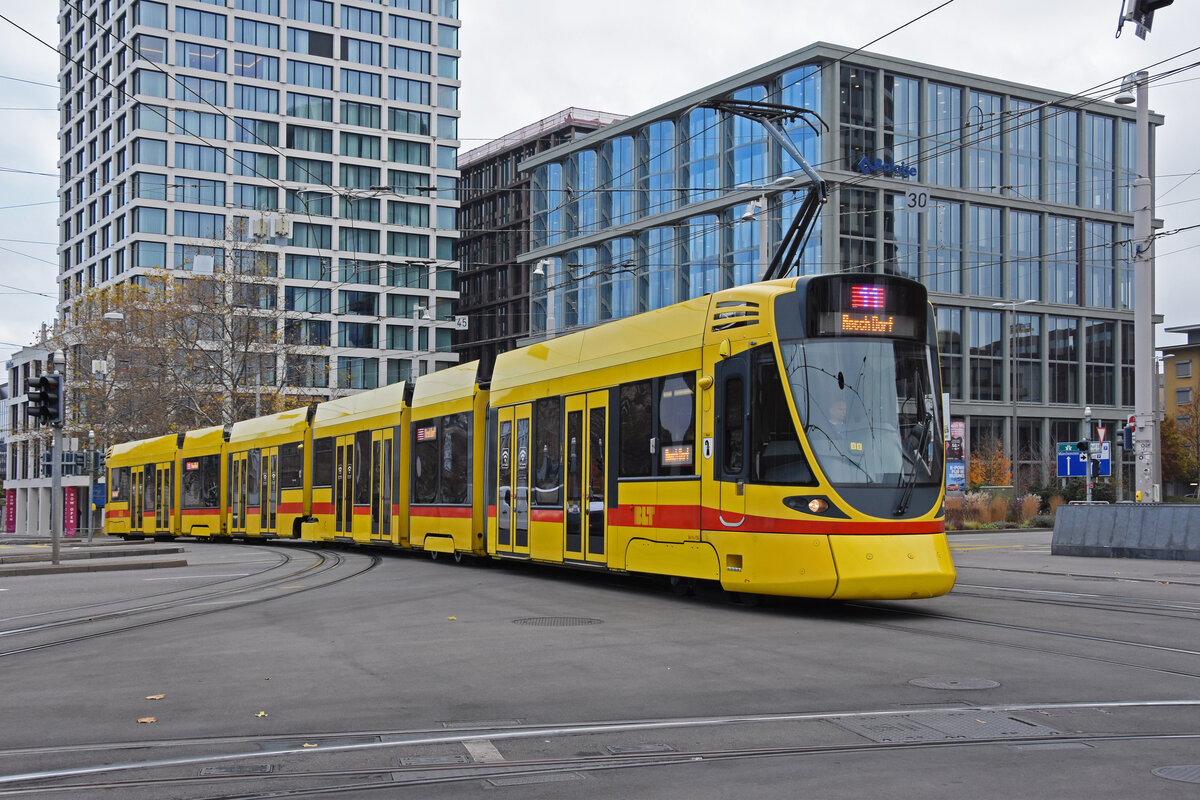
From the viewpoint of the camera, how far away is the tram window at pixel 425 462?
22344mm

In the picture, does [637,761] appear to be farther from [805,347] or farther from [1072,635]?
[805,347]

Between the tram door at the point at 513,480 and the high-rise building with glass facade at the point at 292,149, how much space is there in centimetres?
6399

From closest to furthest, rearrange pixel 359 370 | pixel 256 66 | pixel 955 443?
pixel 955 443 < pixel 256 66 < pixel 359 370

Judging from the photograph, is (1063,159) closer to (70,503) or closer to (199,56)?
(199,56)

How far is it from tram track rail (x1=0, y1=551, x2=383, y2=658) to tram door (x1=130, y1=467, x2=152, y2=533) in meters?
23.1

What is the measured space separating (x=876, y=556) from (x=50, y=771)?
26.4 feet

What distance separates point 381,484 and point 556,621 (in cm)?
1357

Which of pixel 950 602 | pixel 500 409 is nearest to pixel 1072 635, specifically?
pixel 950 602

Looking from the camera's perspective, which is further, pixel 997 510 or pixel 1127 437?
pixel 997 510

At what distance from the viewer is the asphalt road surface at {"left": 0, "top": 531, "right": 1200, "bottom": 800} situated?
5.89 metres

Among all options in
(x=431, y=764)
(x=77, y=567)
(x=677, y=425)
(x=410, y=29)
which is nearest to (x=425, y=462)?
(x=77, y=567)

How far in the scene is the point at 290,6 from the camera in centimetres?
9069

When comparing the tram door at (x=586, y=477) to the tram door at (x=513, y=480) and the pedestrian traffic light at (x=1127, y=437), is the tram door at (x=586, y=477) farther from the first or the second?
the pedestrian traffic light at (x=1127, y=437)

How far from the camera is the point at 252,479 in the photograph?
34.4 m
